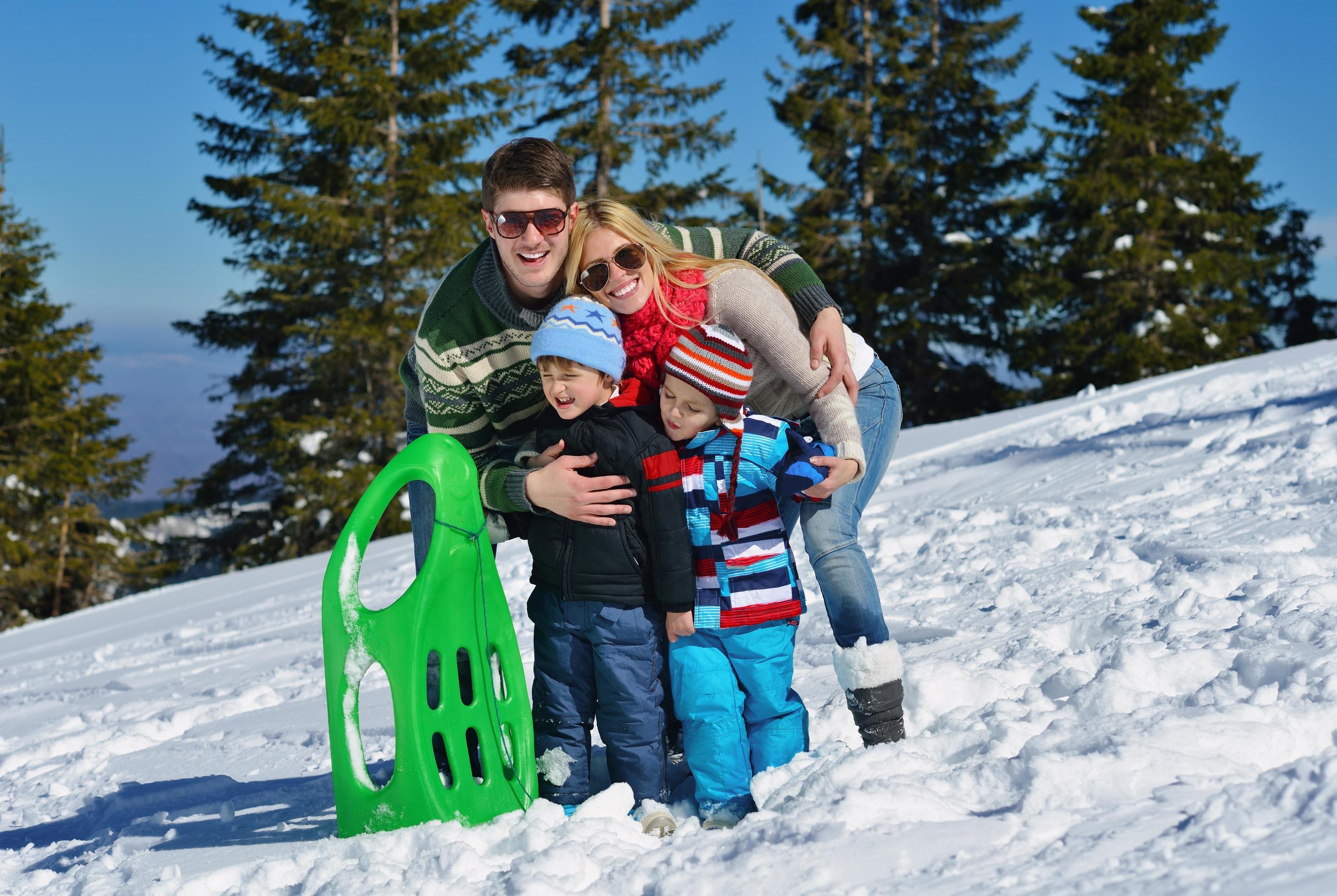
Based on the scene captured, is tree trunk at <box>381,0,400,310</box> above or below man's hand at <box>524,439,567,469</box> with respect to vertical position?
above

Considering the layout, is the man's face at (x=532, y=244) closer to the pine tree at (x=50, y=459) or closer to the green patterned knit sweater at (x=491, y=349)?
the green patterned knit sweater at (x=491, y=349)

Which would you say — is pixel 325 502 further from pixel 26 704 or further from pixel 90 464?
pixel 26 704

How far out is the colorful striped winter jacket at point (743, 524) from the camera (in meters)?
2.34

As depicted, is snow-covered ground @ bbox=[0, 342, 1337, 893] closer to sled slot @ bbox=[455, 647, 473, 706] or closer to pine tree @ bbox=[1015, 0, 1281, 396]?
sled slot @ bbox=[455, 647, 473, 706]

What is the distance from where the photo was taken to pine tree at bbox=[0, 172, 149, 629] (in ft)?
52.2

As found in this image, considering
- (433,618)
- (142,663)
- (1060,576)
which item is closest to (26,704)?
(142,663)

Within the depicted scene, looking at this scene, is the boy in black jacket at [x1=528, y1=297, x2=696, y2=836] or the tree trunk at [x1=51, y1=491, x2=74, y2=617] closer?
the boy in black jacket at [x1=528, y1=297, x2=696, y2=836]

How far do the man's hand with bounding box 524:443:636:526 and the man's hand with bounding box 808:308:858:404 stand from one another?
513 mm

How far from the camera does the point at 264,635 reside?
224 inches

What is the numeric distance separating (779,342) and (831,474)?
12.7 inches

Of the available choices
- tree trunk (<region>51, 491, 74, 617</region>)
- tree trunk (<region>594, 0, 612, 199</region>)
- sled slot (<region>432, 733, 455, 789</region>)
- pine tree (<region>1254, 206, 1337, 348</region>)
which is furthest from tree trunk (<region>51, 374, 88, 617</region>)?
pine tree (<region>1254, 206, 1337, 348</region>)

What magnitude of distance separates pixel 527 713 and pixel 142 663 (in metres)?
4.23

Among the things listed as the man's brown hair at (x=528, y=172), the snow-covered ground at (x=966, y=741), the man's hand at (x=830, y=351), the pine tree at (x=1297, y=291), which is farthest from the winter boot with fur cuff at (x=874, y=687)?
the pine tree at (x=1297, y=291)

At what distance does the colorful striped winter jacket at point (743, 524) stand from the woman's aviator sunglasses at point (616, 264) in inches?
16.6
